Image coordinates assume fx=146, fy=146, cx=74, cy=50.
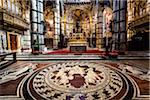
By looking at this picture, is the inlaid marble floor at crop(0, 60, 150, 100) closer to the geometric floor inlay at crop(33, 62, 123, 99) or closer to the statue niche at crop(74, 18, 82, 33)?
the geometric floor inlay at crop(33, 62, 123, 99)

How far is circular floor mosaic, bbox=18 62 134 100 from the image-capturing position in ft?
8.24

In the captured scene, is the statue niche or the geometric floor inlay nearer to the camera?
the geometric floor inlay

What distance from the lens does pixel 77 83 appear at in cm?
299

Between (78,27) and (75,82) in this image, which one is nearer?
(75,82)

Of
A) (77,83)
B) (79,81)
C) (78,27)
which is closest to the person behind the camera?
(77,83)

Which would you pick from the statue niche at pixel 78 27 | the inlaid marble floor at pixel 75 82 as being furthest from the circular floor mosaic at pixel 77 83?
the statue niche at pixel 78 27

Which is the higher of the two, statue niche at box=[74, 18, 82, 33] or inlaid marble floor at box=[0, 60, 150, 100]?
statue niche at box=[74, 18, 82, 33]

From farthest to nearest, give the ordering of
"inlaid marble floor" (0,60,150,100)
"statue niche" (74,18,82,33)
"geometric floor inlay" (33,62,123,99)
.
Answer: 1. "statue niche" (74,18,82,33)
2. "geometric floor inlay" (33,62,123,99)
3. "inlaid marble floor" (0,60,150,100)

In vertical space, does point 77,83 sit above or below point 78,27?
below

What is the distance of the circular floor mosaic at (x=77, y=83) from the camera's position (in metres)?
2.51

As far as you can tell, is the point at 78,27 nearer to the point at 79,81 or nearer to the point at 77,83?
the point at 79,81

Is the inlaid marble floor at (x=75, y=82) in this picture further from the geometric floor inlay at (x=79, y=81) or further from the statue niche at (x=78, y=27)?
the statue niche at (x=78, y=27)

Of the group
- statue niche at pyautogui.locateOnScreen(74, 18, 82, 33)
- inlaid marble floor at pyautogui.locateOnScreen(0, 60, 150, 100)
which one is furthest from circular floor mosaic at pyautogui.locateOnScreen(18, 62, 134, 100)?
statue niche at pyautogui.locateOnScreen(74, 18, 82, 33)

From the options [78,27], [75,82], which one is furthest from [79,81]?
[78,27]
